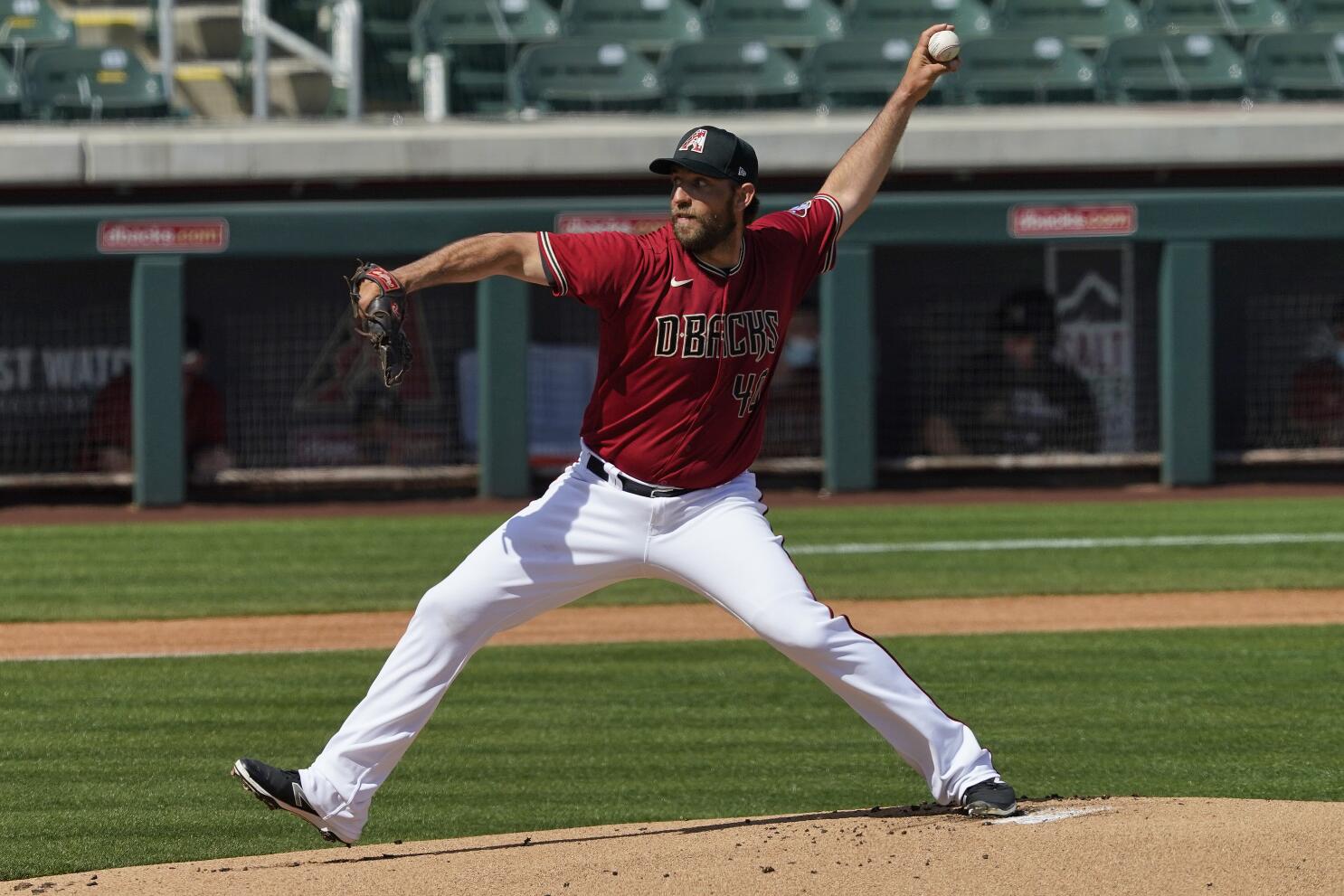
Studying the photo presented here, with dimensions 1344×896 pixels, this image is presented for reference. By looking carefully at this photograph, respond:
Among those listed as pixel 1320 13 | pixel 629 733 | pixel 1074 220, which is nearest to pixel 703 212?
pixel 629 733

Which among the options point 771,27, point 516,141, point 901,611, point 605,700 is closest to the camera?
point 605,700

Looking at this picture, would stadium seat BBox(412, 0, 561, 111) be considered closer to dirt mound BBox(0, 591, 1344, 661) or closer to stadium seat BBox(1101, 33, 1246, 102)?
stadium seat BBox(1101, 33, 1246, 102)

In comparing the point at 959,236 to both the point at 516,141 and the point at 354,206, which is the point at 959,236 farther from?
the point at 354,206

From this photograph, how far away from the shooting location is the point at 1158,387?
628 inches

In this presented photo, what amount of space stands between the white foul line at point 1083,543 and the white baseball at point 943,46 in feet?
22.5

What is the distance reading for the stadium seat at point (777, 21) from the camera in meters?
16.9

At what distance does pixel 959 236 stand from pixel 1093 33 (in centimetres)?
318

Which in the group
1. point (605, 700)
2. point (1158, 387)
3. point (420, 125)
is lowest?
point (605, 700)

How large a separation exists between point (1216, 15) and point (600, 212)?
6.46 meters

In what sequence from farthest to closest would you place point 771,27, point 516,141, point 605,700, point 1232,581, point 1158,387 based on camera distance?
point 771,27, point 1158,387, point 516,141, point 1232,581, point 605,700

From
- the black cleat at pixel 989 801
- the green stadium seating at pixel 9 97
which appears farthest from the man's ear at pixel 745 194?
the green stadium seating at pixel 9 97

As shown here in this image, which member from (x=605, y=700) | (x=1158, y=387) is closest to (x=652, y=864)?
(x=605, y=700)

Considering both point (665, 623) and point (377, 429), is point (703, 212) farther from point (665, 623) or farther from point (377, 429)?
point (377, 429)

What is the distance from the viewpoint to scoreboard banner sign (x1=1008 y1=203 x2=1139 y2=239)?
50.1ft
